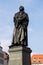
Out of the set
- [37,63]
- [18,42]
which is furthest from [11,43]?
[37,63]

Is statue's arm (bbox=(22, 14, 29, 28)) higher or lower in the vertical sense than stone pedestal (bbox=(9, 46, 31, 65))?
higher

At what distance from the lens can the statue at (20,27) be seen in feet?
55.3

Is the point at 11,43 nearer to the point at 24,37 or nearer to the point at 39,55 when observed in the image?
the point at 24,37

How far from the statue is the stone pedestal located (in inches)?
16.3

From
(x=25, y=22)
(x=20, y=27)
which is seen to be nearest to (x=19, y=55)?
(x=20, y=27)

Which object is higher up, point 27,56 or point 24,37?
point 24,37

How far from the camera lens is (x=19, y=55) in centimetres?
1642

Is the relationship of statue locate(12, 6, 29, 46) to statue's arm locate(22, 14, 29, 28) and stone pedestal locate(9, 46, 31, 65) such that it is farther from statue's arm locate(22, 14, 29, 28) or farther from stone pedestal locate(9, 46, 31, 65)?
stone pedestal locate(9, 46, 31, 65)

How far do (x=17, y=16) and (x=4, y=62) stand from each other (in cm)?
9455

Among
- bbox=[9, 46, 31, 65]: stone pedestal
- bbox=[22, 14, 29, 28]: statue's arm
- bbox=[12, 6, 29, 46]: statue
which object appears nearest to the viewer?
bbox=[9, 46, 31, 65]: stone pedestal

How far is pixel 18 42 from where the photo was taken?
55.0ft

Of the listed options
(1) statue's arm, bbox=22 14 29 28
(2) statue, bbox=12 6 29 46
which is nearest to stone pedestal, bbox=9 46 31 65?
(2) statue, bbox=12 6 29 46

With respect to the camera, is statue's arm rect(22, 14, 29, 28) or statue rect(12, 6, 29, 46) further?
statue's arm rect(22, 14, 29, 28)

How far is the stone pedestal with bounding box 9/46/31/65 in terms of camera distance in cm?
1634
